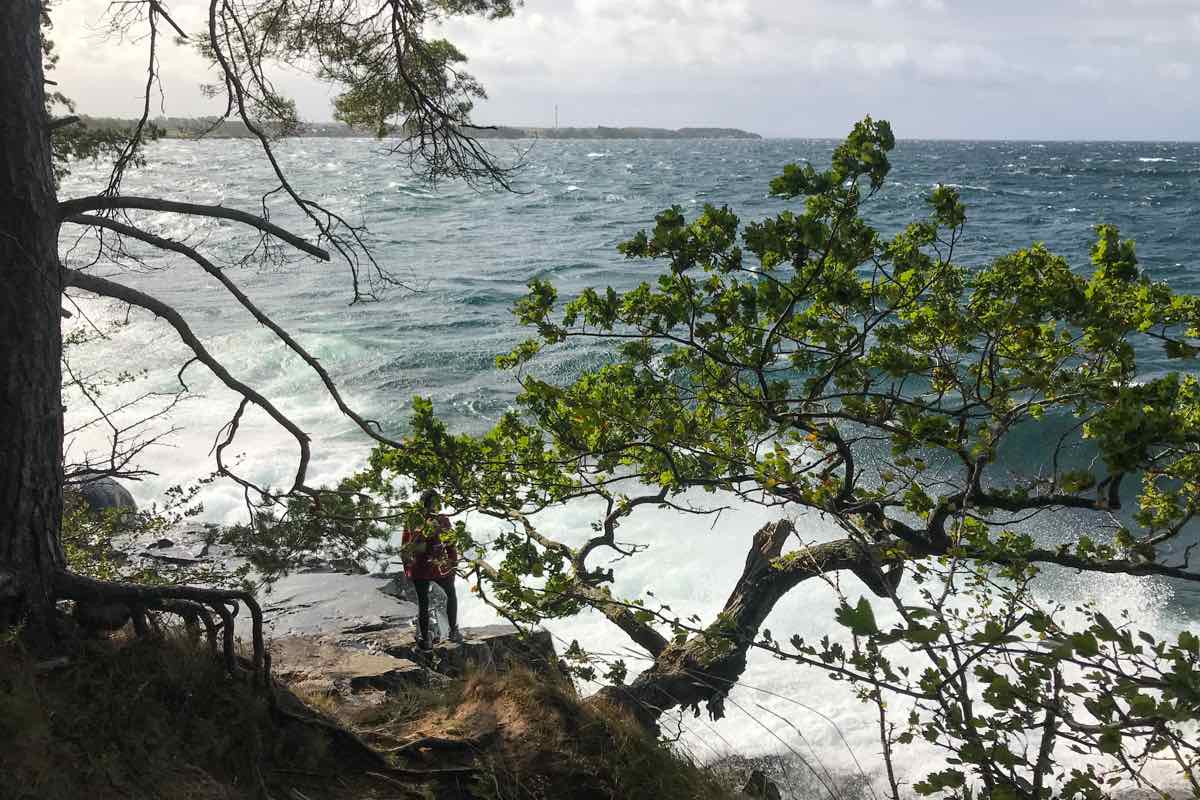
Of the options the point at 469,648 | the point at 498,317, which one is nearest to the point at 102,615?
the point at 469,648

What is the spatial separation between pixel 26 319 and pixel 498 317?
2935 centimetres

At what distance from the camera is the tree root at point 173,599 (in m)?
5.13

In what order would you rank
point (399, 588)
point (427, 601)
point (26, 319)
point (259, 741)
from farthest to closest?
1. point (399, 588)
2. point (427, 601)
3. point (259, 741)
4. point (26, 319)

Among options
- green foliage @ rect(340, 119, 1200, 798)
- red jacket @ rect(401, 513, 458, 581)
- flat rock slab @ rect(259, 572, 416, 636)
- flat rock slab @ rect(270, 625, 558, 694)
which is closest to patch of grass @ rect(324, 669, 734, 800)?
flat rock slab @ rect(270, 625, 558, 694)

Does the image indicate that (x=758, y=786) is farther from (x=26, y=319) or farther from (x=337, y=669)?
(x=26, y=319)

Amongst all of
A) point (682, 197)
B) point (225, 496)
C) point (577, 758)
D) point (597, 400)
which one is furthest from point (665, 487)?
point (682, 197)

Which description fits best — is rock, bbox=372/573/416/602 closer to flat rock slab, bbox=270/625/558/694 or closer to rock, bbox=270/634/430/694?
flat rock slab, bbox=270/625/558/694

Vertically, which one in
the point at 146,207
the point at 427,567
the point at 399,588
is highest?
the point at 146,207

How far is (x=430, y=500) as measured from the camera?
7.46 meters

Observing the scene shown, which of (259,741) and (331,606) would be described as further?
(331,606)

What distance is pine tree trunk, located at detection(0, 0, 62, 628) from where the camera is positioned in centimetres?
466

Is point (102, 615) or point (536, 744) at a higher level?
point (102, 615)

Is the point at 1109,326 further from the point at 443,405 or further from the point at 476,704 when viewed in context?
the point at 443,405

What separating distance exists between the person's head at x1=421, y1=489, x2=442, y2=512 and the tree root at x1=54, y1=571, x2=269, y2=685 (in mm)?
1484
